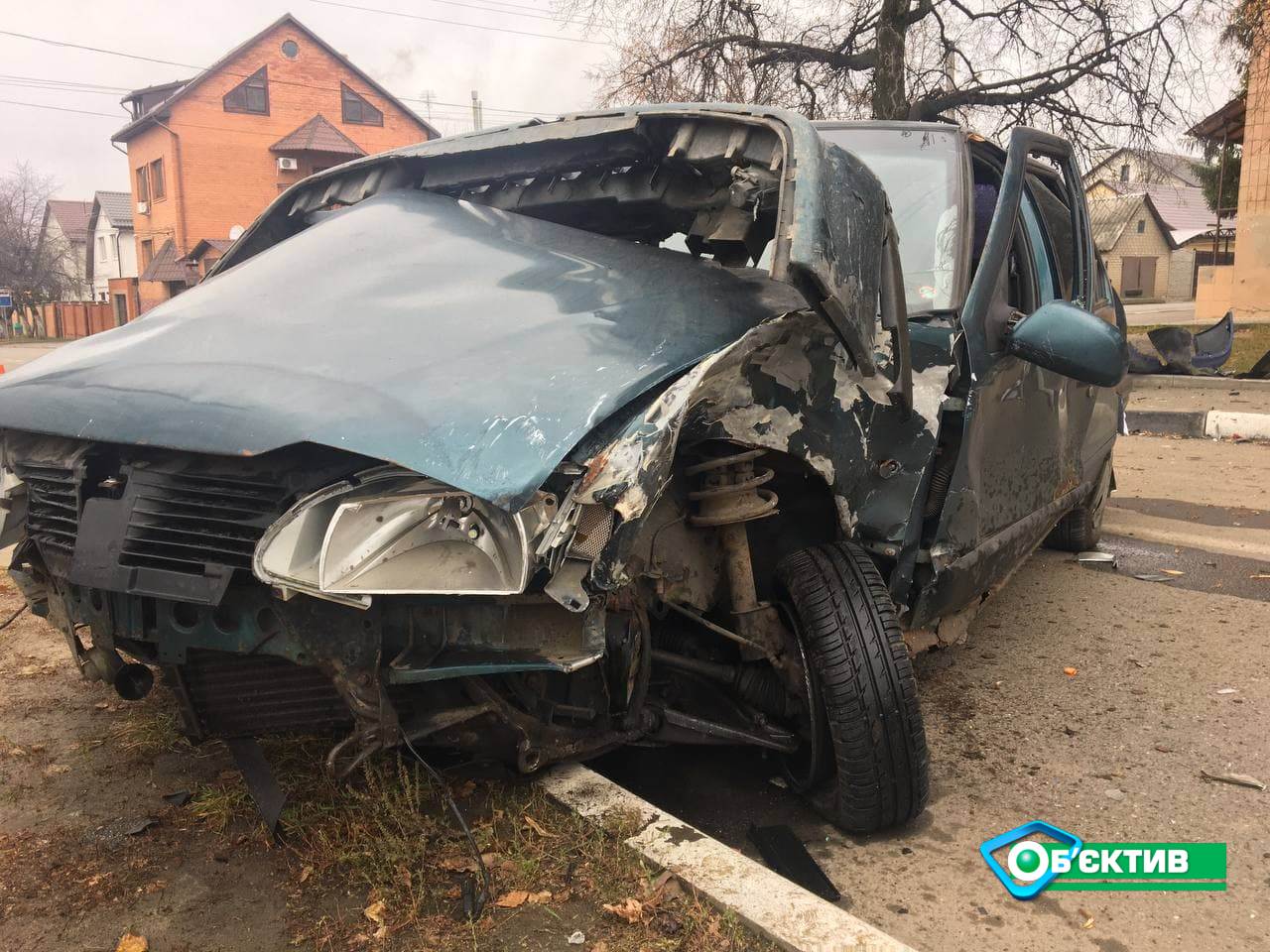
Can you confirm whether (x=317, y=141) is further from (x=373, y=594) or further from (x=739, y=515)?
(x=373, y=594)

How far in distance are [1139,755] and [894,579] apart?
1.03 metres

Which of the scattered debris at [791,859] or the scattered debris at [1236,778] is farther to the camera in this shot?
the scattered debris at [1236,778]

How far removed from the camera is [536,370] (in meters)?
2.16

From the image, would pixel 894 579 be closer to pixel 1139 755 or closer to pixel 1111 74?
pixel 1139 755

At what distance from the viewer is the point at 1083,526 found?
5.23 meters

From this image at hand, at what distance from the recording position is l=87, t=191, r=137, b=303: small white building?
5044 centimetres

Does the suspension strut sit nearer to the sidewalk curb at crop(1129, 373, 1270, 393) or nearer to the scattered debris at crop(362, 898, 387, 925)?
the scattered debris at crop(362, 898, 387, 925)

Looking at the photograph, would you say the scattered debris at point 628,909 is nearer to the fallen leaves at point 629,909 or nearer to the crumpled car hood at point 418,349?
the fallen leaves at point 629,909

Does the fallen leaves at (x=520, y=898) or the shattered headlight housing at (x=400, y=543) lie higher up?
the shattered headlight housing at (x=400, y=543)

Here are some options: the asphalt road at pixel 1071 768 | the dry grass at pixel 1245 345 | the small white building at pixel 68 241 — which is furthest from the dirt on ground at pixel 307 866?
the small white building at pixel 68 241

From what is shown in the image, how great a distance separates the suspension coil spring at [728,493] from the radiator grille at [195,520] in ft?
3.35

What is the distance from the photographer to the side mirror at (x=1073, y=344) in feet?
Answer: 9.02

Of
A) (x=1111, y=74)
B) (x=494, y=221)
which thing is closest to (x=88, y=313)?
(x=1111, y=74)

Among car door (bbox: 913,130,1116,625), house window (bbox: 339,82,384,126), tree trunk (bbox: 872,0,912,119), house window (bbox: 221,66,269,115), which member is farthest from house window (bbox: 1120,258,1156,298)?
car door (bbox: 913,130,1116,625)
